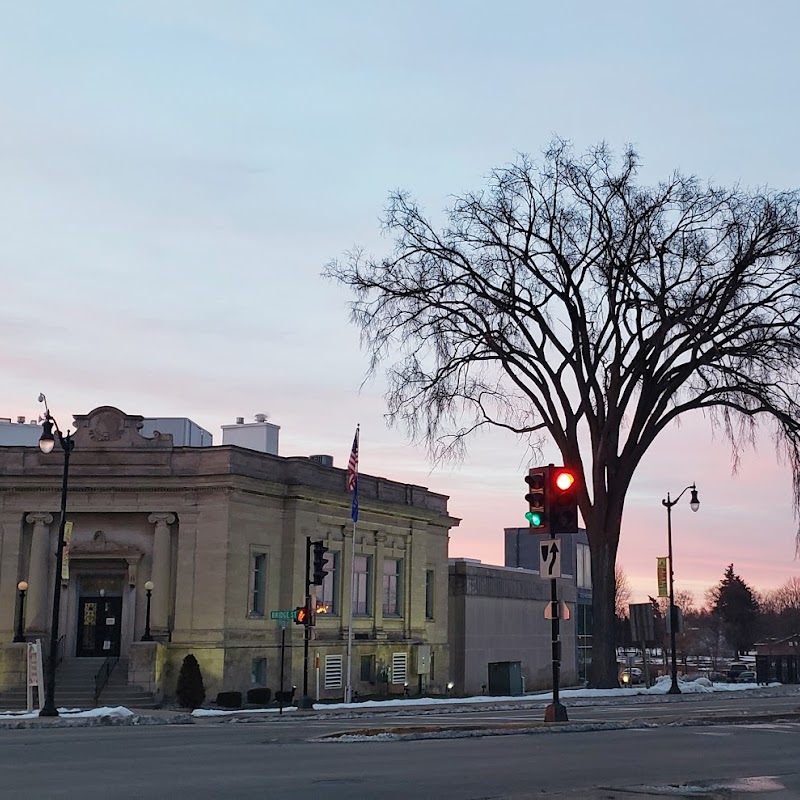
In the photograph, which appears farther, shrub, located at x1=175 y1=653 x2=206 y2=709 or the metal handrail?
shrub, located at x1=175 y1=653 x2=206 y2=709

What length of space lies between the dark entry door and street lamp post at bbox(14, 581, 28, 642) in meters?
2.07

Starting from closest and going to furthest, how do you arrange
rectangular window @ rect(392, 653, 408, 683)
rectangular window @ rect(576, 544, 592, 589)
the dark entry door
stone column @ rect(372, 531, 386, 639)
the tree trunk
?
the tree trunk
the dark entry door
stone column @ rect(372, 531, 386, 639)
rectangular window @ rect(392, 653, 408, 683)
rectangular window @ rect(576, 544, 592, 589)

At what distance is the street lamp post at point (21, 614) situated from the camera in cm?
4294

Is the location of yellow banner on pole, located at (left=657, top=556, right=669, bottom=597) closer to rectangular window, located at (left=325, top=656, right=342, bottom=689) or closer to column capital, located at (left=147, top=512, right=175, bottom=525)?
rectangular window, located at (left=325, top=656, right=342, bottom=689)

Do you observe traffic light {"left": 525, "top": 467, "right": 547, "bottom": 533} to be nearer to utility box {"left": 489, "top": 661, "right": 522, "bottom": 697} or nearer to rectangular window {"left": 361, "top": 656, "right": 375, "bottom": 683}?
rectangular window {"left": 361, "top": 656, "right": 375, "bottom": 683}

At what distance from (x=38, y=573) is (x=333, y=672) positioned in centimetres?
1277

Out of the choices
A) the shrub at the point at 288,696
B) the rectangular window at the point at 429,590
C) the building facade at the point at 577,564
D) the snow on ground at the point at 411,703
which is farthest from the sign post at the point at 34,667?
the building facade at the point at 577,564

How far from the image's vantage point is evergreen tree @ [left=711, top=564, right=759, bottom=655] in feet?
506

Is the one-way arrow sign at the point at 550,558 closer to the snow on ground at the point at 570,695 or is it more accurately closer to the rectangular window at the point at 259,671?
the snow on ground at the point at 570,695

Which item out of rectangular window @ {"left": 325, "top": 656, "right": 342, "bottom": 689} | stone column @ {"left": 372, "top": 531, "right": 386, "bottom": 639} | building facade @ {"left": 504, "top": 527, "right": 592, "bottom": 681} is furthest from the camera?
building facade @ {"left": 504, "top": 527, "right": 592, "bottom": 681}

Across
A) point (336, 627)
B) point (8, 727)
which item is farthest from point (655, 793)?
point (336, 627)

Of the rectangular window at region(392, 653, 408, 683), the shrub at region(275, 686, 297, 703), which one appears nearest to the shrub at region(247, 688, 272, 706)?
the shrub at region(275, 686, 297, 703)

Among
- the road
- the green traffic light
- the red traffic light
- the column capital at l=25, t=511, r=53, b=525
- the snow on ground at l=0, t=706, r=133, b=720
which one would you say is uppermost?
the column capital at l=25, t=511, r=53, b=525

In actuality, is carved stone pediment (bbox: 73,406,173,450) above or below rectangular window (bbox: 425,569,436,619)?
above
